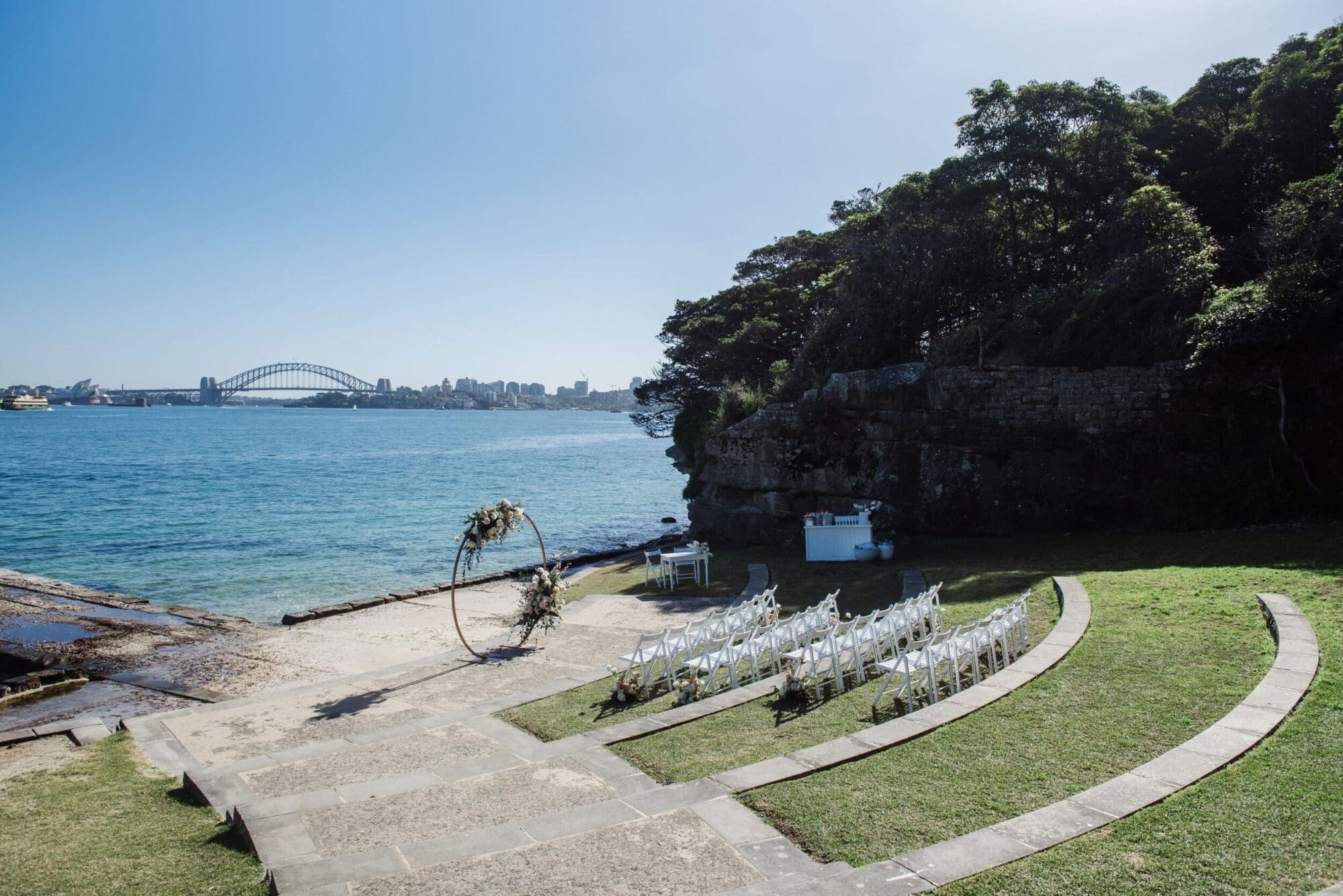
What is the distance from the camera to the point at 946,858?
4.35 m

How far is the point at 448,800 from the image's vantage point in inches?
247

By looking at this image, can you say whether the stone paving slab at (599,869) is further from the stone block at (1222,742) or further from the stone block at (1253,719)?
the stone block at (1253,719)

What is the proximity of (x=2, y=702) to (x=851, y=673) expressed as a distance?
11.8 meters

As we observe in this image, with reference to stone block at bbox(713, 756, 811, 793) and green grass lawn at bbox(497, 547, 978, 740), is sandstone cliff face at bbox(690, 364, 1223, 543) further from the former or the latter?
stone block at bbox(713, 756, 811, 793)

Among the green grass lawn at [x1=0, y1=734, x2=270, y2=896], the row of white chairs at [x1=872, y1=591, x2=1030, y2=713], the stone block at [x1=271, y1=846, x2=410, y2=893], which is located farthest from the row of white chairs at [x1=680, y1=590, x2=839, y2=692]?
the green grass lawn at [x1=0, y1=734, x2=270, y2=896]

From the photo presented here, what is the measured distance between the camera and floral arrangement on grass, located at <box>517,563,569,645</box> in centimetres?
1208

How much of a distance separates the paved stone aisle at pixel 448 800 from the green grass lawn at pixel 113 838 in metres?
0.22

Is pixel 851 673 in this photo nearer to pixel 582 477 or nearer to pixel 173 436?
pixel 582 477

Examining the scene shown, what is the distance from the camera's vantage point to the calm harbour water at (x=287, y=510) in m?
24.4

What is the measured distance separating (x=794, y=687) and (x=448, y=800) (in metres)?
3.37

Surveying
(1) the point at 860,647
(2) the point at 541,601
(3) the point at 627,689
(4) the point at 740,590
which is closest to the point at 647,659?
(3) the point at 627,689

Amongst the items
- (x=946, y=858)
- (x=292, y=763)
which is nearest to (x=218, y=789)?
(x=292, y=763)

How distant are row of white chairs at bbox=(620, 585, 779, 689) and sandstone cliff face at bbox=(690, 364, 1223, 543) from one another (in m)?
9.08

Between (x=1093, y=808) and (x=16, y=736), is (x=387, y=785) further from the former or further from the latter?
(x=16, y=736)
